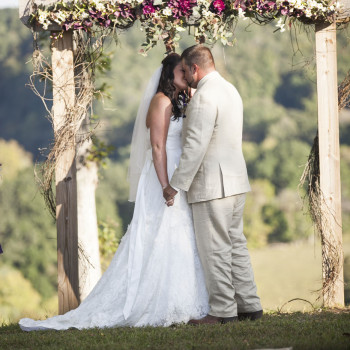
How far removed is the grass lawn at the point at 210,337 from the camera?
3422 millimetres

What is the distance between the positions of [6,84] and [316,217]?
20.9m

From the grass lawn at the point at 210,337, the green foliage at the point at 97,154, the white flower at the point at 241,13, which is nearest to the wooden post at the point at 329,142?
the white flower at the point at 241,13

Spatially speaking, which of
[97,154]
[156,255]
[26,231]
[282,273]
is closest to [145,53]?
[156,255]

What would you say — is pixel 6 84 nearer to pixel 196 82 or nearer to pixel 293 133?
pixel 293 133

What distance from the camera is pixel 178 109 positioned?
4.48m

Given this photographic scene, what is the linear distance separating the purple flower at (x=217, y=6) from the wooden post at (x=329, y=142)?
902mm

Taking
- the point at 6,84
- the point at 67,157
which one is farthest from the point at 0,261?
the point at 67,157

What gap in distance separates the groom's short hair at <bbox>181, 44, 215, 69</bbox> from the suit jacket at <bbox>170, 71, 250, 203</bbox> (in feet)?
0.30

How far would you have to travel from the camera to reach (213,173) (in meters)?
4.16

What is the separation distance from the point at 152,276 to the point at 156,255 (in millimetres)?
153

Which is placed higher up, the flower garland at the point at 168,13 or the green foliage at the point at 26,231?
the flower garland at the point at 168,13

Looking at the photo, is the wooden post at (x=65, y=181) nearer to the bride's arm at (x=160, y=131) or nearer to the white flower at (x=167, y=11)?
the white flower at (x=167, y=11)

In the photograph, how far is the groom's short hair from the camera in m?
4.21

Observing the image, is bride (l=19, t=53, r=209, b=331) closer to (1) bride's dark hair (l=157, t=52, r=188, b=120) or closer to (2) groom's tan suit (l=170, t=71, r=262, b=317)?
(1) bride's dark hair (l=157, t=52, r=188, b=120)
